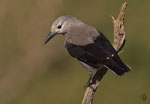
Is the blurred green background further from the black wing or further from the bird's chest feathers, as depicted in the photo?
the black wing

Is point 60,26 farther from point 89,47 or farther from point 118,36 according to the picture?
point 118,36

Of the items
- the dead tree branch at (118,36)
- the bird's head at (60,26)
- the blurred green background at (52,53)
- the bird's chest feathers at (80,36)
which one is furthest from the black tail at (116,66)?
the blurred green background at (52,53)

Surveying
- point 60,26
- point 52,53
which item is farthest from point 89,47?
point 52,53

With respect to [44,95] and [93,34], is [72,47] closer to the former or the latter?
[93,34]

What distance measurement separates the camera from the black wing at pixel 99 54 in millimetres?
9156

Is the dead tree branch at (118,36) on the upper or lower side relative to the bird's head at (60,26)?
lower

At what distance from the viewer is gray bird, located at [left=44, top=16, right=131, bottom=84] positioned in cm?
921

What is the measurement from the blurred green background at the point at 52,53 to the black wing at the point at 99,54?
9.08ft

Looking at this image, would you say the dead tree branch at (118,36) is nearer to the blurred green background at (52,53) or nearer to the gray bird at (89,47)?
the gray bird at (89,47)

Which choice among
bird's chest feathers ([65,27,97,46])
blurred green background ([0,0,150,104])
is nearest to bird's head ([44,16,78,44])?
bird's chest feathers ([65,27,97,46])

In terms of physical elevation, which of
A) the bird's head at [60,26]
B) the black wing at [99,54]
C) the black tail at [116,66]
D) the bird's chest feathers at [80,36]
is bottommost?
the black tail at [116,66]

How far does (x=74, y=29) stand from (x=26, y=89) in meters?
3.62

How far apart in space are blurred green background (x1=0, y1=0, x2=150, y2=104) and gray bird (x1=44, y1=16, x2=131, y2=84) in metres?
2.64

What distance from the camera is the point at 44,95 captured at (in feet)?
42.2
